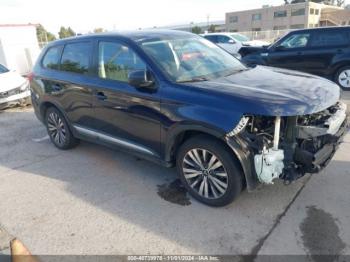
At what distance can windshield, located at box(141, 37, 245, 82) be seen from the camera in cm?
361

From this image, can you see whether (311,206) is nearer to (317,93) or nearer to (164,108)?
(317,93)

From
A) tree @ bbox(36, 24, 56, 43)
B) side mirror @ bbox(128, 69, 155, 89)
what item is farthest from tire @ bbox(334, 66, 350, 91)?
tree @ bbox(36, 24, 56, 43)

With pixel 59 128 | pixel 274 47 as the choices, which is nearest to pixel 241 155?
pixel 59 128

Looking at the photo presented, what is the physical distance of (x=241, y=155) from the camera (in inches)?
118

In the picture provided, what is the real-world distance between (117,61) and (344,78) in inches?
265

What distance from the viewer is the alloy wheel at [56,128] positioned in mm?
5242

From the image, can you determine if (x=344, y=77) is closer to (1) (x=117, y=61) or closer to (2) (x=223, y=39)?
(1) (x=117, y=61)

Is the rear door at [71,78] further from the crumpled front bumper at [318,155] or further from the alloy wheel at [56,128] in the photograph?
the crumpled front bumper at [318,155]

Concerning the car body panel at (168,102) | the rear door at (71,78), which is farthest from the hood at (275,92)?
the rear door at (71,78)

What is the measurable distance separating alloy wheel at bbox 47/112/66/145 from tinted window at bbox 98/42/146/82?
149cm

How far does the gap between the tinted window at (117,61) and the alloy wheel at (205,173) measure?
117 cm

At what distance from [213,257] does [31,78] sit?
14.8 feet

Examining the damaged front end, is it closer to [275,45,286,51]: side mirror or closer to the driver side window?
the driver side window

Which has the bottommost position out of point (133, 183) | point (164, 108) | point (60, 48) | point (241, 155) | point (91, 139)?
point (133, 183)
